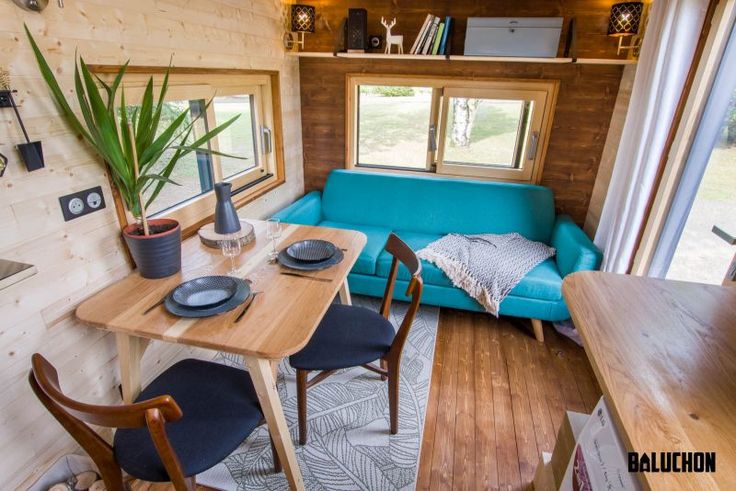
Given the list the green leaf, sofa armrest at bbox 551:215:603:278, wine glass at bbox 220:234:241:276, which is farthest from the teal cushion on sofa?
the green leaf

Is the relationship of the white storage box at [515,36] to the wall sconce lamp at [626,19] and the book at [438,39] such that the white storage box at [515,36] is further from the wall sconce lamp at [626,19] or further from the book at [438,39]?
the wall sconce lamp at [626,19]

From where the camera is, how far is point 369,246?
263 cm

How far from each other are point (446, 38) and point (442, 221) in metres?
1.25

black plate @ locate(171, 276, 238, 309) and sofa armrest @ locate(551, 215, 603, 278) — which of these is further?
sofa armrest @ locate(551, 215, 603, 278)

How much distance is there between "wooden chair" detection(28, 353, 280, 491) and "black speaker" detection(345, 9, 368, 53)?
2249mm

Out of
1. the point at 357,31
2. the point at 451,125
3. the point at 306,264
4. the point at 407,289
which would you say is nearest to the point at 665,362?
the point at 407,289

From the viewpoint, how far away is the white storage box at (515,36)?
7.68ft

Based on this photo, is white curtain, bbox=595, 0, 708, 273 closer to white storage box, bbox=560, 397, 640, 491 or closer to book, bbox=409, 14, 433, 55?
book, bbox=409, 14, 433, 55

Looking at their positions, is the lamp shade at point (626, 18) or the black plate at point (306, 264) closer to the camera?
the black plate at point (306, 264)

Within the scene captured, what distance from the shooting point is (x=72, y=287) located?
1.37 metres

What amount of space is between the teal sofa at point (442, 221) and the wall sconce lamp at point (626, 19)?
1013 millimetres

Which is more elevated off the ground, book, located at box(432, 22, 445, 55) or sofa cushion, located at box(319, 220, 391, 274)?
book, located at box(432, 22, 445, 55)

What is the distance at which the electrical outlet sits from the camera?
4.31ft

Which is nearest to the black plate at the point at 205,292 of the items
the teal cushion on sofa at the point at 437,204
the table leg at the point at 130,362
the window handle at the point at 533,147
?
the table leg at the point at 130,362
